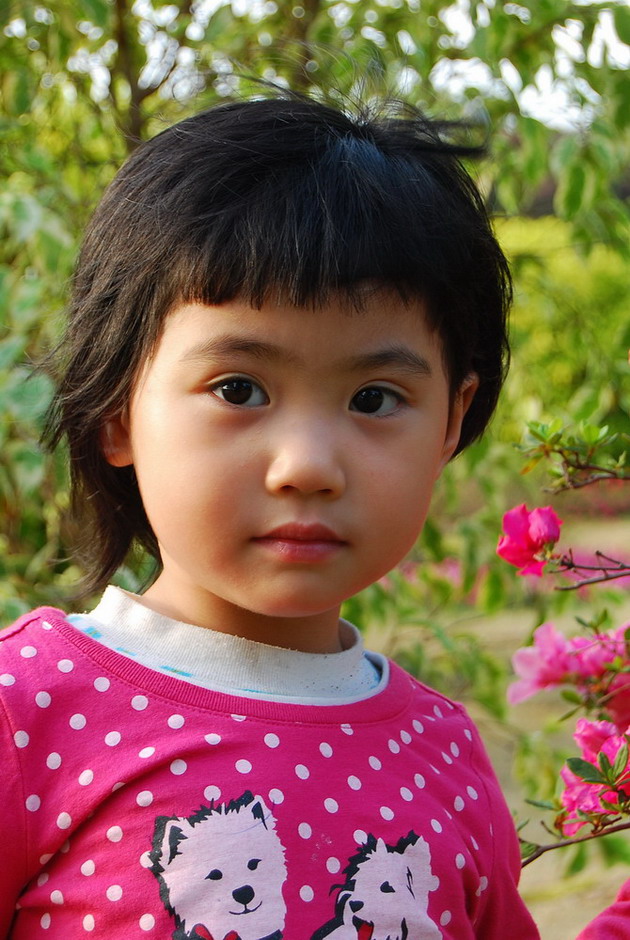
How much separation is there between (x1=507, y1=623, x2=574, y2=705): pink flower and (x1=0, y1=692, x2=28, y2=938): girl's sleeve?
2.44 ft

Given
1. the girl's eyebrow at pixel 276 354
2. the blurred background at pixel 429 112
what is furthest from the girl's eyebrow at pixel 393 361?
the blurred background at pixel 429 112

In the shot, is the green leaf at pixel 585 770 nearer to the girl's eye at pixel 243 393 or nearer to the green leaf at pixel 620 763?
the green leaf at pixel 620 763

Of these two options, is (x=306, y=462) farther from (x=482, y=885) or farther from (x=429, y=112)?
(x=429, y=112)

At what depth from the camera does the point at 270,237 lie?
1.06 meters

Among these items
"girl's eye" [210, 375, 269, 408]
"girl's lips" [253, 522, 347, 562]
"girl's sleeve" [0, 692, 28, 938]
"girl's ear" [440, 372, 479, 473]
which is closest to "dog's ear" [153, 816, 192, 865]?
"girl's sleeve" [0, 692, 28, 938]

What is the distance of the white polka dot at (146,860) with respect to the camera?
99cm

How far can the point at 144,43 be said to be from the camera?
8.61 ft

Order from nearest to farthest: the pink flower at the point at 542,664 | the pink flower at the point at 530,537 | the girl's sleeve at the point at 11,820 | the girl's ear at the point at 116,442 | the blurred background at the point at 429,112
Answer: the girl's sleeve at the point at 11,820 < the girl's ear at the point at 116,442 < the pink flower at the point at 530,537 < the pink flower at the point at 542,664 < the blurred background at the point at 429,112

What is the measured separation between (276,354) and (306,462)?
0.34ft

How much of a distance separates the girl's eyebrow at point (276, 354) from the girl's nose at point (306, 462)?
63 millimetres

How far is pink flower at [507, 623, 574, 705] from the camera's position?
59.2 inches

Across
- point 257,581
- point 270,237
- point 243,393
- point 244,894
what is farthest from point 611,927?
point 270,237

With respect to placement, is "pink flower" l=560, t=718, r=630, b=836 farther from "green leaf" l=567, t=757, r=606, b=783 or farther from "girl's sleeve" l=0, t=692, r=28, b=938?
"girl's sleeve" l=0, t=692, r=28, b=938

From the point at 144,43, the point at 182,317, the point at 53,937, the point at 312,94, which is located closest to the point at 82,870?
the point at 53,937
